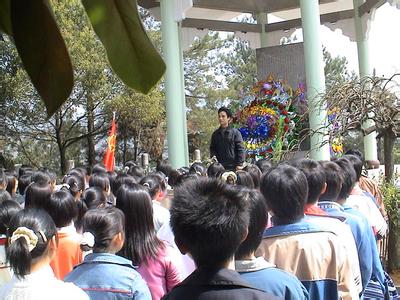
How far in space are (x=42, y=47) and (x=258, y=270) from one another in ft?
4.47

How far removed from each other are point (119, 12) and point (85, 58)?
1219cm

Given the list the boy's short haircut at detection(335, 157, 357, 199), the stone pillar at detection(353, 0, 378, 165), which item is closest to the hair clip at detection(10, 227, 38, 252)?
the boy's short haircut at detection(335, 157, 357, 199)

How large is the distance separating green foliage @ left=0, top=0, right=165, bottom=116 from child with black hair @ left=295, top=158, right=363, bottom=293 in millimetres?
1724

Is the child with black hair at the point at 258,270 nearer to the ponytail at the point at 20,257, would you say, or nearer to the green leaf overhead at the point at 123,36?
the ponytail at the point at 20,257

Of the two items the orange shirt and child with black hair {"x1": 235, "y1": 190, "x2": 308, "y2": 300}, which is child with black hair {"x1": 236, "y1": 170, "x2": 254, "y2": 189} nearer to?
the orange shirt

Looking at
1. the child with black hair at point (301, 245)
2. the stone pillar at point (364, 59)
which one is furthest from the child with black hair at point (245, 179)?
the stone pillar at point (364, 59)

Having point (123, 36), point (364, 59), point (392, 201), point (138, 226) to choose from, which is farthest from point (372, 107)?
point (364, 59)

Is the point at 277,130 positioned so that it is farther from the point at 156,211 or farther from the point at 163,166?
the point at 156,211

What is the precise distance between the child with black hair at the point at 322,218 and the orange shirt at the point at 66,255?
107cm

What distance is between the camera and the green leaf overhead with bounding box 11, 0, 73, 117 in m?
0.58

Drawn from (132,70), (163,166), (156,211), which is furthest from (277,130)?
(132,70)

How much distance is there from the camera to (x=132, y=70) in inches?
25.7

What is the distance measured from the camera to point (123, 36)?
0.64 metres

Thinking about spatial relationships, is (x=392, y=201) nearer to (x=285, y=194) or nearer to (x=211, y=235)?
(x=285, y=194)
